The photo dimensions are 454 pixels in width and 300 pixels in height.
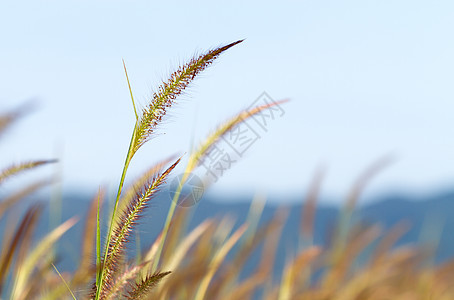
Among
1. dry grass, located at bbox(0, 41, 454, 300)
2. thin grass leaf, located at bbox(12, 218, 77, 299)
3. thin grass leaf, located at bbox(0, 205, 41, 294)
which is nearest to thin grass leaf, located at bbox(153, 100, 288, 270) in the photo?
dry grass, located at bbox(0, 41, 454, 300)

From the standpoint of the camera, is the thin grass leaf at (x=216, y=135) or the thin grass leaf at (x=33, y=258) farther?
the thin grass leaf at (x=33, y=258)

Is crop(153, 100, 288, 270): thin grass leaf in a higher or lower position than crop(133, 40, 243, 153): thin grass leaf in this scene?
lower

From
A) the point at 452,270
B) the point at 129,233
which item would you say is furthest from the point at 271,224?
the point at 452,270

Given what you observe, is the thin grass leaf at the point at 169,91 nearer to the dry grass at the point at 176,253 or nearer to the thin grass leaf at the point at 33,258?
the dry grass at the point at 176,253

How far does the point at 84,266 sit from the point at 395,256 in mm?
1921

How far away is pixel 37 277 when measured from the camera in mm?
1592

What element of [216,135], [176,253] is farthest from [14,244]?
[176,253]

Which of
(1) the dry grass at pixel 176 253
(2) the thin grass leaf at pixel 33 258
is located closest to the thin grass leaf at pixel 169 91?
(1) the dry grass at pixel 176 253

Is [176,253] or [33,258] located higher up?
[33,258]

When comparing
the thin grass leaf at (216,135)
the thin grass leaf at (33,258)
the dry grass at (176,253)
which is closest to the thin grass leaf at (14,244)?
the dry grass at (176,253)

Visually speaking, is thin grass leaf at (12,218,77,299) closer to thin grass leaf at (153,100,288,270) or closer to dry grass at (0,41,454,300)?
dry grass at (0,41,454,300)

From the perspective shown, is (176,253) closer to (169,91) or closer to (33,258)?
(33,258)

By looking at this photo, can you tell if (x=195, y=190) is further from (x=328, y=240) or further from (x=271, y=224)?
(x=328, y=240)

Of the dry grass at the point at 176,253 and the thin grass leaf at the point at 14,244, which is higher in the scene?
the thin grass leaf at the point at 14,244
